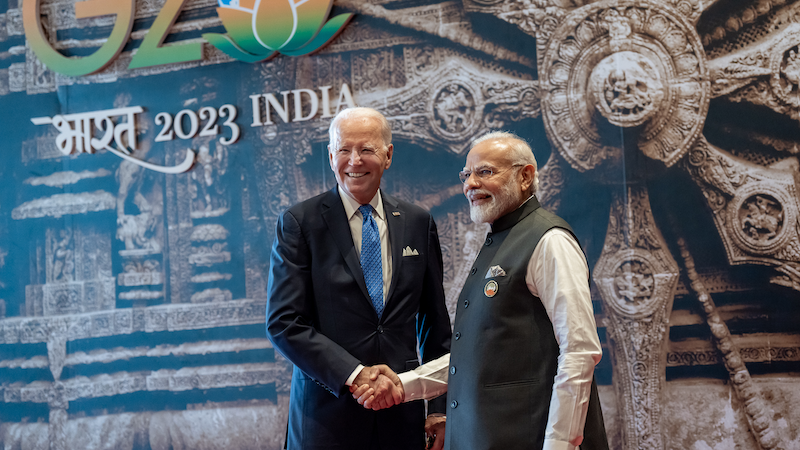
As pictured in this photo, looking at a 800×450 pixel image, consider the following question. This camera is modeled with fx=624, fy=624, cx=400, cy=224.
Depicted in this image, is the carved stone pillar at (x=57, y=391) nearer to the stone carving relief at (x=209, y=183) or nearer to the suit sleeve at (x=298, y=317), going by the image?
the stone carving relief at (x=209, y=183)

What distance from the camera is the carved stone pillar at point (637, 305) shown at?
12.1ft

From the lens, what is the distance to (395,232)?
7.57 ft

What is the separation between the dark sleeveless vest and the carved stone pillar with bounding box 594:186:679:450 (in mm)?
2005

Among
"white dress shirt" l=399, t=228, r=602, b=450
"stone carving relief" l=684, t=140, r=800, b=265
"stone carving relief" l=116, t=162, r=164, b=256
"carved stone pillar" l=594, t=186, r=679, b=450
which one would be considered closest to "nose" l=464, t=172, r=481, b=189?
"white dress shirt" l=399, t=228, r=602, b=450

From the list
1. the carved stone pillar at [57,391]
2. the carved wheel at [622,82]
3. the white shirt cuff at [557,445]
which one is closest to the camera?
the white shirt cuff at [557,445]

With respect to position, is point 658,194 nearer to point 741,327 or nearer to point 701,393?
point 741,327

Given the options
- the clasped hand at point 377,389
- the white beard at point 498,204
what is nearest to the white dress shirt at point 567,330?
the white beard at point 498,204

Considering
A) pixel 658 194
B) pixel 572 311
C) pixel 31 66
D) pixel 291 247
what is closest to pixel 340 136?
pixel 291 247

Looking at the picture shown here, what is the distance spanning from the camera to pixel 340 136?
2.27m

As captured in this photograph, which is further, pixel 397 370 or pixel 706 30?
pixel 706 30

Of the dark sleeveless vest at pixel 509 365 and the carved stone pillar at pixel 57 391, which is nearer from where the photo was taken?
the dark sleeveless vest at pixel 509 365

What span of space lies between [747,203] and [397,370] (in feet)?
8.51

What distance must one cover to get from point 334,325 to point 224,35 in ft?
9.32

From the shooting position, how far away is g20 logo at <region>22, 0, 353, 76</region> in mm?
4137
